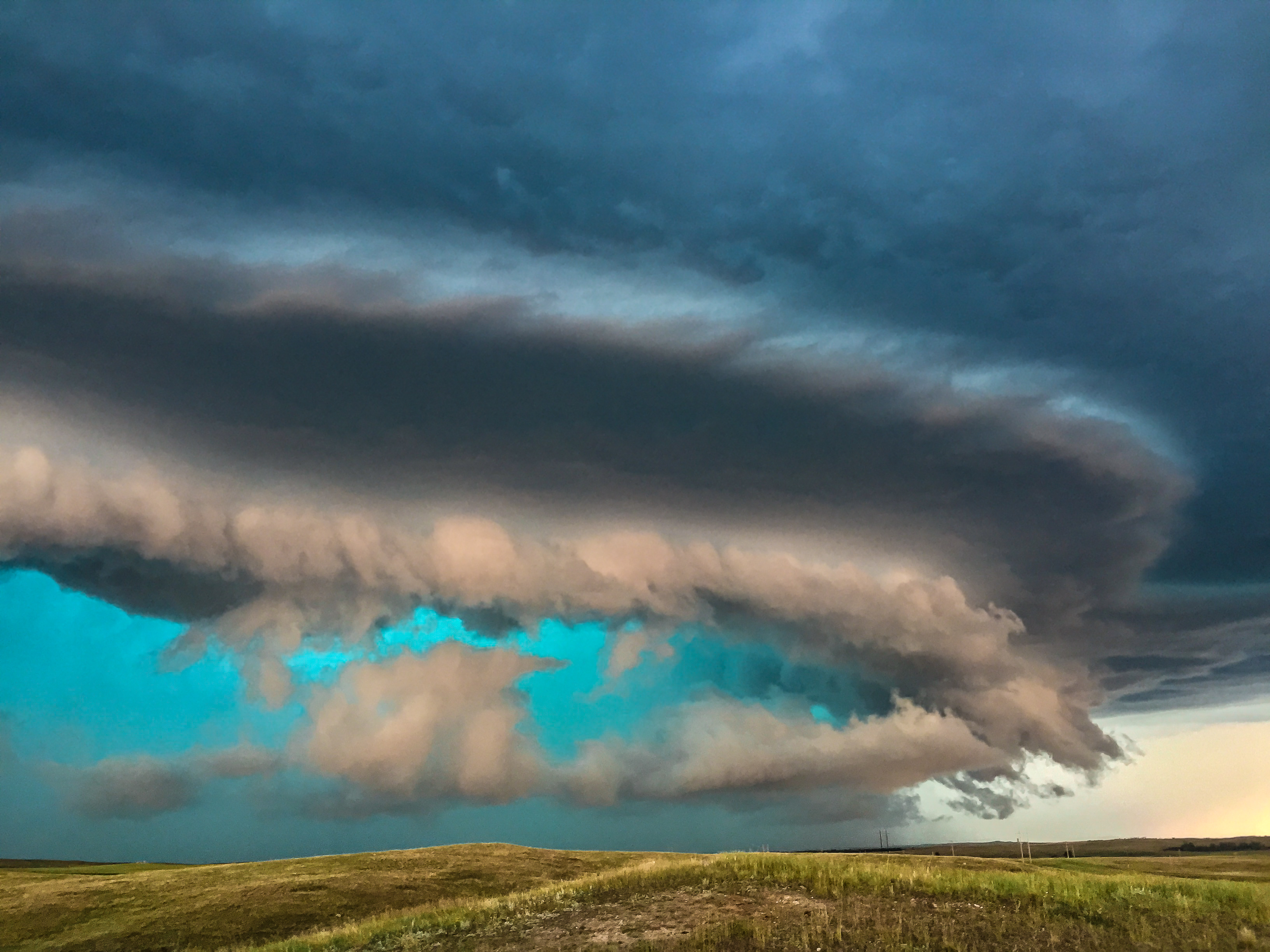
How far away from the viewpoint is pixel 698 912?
29.7 m

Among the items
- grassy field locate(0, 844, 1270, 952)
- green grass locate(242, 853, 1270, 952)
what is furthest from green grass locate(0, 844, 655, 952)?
green grass locate(242, 853, 1270, 952)

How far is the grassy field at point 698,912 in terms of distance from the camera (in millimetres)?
26531

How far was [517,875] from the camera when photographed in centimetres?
6450

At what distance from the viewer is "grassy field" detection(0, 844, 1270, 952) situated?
2653cm

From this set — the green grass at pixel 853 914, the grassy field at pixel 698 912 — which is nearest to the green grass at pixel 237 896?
the grassy field at pixel 698 912

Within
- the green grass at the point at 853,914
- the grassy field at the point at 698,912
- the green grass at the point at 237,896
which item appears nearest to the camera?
the green grass at the point at 853,914

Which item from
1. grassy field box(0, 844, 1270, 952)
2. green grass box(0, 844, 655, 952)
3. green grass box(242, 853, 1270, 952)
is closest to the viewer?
green grass box(242, 853, 1270, 952)

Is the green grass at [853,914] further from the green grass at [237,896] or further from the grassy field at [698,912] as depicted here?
the green grass at [237,896]

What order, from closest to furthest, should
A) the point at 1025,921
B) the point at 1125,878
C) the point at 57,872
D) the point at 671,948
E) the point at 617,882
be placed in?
the point at 671,948 → the point at 1025,921 → the point at 617,882 → the point at 1125,878 → the point at 57,872

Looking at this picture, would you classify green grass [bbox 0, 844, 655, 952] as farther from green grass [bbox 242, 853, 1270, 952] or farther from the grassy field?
green grass [bbox 242, 853, 1270, 952]

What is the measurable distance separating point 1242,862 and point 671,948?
574 feet

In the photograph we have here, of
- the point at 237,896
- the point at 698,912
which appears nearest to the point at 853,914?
the point at 698,912

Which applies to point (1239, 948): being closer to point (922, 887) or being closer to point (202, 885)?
point (922, 887)

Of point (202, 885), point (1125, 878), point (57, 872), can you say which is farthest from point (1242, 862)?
point (57, 872)
